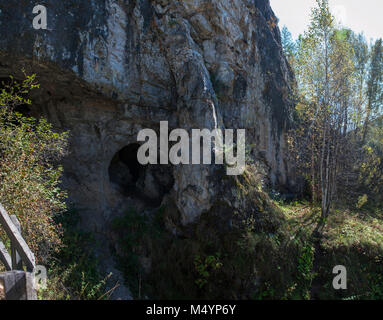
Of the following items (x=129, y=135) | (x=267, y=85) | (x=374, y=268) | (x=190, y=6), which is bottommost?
(x=374, y=268)

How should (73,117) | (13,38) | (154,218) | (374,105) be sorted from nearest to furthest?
1. (13,38)
2. (154,218)
3. (73,117)
4. (374,105)

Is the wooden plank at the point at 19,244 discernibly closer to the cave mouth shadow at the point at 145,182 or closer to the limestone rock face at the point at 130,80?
the limestone rock face at the point at 130,80

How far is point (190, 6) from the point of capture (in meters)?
9.41

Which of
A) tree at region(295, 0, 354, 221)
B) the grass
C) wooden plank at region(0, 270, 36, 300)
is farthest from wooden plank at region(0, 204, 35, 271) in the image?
tree at region(295, 0, 354, 221)

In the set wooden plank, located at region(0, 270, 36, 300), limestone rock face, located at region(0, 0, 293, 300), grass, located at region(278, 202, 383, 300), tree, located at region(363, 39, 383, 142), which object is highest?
tree, located at region(363, 39, 383, 142)

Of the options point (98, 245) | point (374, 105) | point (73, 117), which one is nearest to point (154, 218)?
point (98, 245)

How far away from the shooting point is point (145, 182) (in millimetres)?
10211

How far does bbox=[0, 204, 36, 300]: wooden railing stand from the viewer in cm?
263

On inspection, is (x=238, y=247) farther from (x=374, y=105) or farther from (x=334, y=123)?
(x=374, y=105)

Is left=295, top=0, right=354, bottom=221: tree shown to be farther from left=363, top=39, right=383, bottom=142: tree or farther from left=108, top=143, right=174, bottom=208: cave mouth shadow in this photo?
left=363, top=39, right=383, bottom=142: tree

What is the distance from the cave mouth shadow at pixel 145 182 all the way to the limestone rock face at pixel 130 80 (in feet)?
0.12

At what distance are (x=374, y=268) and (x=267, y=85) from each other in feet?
27.3

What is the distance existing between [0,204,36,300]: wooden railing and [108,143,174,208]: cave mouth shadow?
6.19 metres
